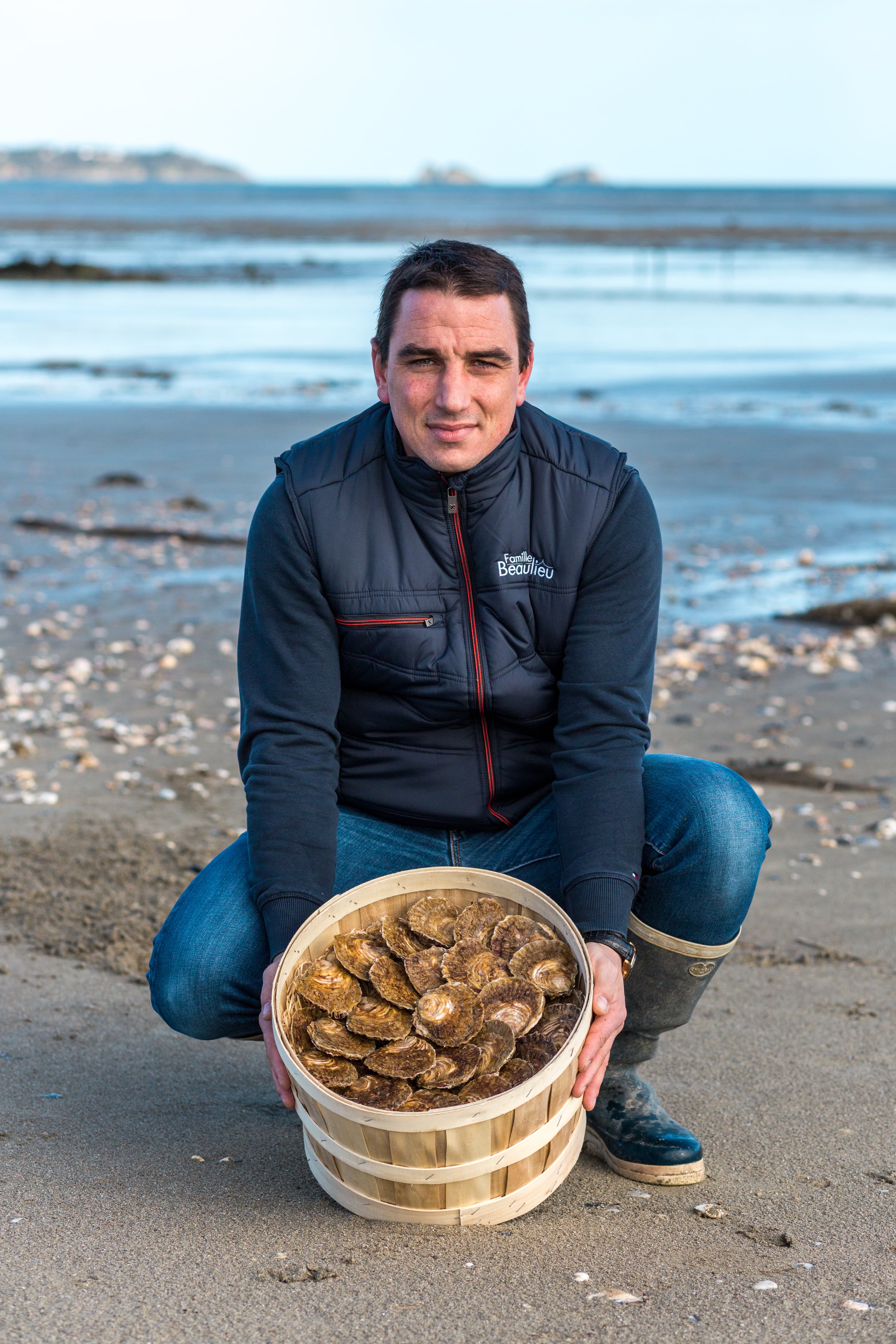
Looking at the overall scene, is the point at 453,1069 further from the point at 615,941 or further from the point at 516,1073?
the point at 615,941

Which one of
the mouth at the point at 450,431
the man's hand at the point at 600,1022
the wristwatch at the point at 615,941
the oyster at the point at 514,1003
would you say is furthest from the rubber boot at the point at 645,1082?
the mouth at the point at 450,431

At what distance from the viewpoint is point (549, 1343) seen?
2197 millimetres

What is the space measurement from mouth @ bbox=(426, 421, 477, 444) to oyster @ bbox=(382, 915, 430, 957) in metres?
1.02

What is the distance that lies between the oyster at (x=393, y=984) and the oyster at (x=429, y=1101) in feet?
0.63

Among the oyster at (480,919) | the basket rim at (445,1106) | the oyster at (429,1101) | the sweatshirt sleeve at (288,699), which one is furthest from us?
the sweatshirt sleeve at (288,699)

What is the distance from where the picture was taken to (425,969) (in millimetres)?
2652

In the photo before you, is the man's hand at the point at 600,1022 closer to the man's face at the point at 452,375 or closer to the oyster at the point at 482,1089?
the oyster at the point at 482,1089

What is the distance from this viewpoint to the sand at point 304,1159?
230 centimetres

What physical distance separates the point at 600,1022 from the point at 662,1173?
19.5 inches

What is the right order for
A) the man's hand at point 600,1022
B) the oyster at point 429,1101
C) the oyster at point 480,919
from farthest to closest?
the oyster at point 480,919, the man's hand at point 600,1022, the oyster at point 429,1101

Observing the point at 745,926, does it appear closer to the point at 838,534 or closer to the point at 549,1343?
the point at 549,1343

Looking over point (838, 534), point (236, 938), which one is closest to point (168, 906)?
point (236, 938)

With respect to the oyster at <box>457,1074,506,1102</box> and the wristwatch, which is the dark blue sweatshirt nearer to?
the wristwatch

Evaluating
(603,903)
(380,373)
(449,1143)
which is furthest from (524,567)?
(449,1143)
